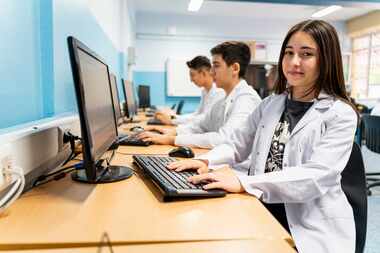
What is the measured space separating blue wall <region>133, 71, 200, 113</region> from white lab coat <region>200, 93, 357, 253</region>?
697cm

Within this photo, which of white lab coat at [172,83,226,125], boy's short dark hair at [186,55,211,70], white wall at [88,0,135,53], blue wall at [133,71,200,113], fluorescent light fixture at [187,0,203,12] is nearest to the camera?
white wall at [88,0,135,53]

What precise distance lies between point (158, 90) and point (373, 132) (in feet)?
18.7

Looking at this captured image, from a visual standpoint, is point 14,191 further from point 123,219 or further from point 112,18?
point 112,18

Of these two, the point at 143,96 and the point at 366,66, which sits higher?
the point at 366,66

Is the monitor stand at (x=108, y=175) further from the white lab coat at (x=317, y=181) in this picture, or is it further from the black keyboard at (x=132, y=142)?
the black keyboard at (x=132, y=142)

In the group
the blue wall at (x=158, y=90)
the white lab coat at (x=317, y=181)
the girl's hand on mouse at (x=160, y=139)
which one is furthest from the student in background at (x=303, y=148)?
the blue wall at (x=158, y=90)

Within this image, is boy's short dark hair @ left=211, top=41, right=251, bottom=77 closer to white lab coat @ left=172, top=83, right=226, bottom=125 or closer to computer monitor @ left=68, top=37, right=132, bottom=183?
white lab coat @ left=172, top=83, right=226, bottom=125

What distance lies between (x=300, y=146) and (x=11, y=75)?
3.38ft

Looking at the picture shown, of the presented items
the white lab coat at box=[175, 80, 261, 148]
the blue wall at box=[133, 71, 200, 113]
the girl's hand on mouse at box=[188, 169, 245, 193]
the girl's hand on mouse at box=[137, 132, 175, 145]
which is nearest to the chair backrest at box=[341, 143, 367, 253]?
the girl's hand on mouse at box=[188, 169, 245, 193]

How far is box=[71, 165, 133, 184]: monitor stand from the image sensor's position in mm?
1063

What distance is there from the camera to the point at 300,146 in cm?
120

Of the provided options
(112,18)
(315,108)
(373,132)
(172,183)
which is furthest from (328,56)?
(112,18)

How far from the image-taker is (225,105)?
2225 mm

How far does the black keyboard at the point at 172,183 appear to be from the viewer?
89 cm
